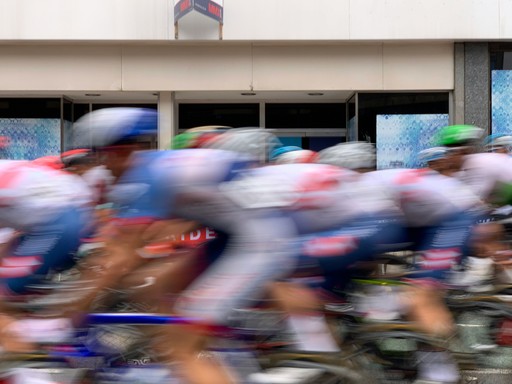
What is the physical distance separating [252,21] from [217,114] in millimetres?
2760

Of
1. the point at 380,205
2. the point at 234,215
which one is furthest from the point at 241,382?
the point at 380,205

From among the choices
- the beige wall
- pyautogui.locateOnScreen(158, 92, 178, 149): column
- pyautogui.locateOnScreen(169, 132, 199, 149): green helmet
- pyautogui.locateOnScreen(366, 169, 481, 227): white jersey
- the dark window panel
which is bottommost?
pyautogui.locateOnScreen(366, 169, 481, 227): white jersey

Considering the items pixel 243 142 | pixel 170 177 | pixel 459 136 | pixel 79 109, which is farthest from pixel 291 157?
pixel 79 109

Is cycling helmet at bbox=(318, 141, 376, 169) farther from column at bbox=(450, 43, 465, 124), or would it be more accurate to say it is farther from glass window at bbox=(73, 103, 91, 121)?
glass window at bbox=(73, 103, 91, 121)

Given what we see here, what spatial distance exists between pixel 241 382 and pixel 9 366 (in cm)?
128

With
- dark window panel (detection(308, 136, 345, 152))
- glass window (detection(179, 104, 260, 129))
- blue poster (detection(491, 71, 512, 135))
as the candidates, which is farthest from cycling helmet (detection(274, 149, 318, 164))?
dark window panel (detection(308, 136, 345, 152))

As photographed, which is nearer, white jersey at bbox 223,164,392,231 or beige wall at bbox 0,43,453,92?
white jersey at bbox 223,164,392,231

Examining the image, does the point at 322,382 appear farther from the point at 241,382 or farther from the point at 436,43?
the point at 436,43

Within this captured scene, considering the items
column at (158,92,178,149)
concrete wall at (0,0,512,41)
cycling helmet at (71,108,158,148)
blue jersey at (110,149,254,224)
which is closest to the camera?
blue jersey at (110,149,254,224)

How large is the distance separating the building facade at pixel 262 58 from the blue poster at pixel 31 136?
0.11 ft

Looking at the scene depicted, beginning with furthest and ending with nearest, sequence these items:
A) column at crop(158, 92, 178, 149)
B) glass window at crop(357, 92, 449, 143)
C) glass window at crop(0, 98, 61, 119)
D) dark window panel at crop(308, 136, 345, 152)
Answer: dark window panel at crop(308, 136, 345, 152) < glass window at crop(0, 98, 61, 119) < column at crop(158, 92, 178, 149) < glass window at crop(357, 92, 449, 143)

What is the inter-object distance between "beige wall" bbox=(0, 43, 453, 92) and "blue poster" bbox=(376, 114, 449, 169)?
0.70 metres

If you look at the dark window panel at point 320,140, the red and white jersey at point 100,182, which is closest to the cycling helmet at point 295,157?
the red and white jersey at point 100,182

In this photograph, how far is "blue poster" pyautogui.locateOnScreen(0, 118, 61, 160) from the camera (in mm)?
14977
